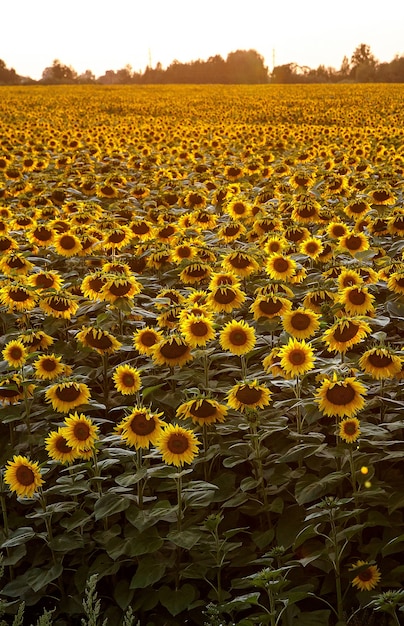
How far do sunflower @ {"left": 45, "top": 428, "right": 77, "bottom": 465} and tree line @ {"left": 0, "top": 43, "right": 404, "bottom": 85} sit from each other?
72843 millimetres

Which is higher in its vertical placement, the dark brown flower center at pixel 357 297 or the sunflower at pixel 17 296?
the dark brown flower center at pixel 357 297

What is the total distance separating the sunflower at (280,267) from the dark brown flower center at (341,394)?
1812 mm

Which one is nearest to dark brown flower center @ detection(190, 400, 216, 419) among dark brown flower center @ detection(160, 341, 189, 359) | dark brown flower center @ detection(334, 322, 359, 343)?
dark brown flower center @ detection(160, 341, 189, 359)

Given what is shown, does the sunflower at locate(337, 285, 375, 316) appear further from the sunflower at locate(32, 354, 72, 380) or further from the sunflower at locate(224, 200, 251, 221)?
the sunflower at locate(224, 200, 251, 221)

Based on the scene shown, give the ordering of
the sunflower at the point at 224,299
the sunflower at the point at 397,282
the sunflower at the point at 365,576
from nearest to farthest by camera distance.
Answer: the sunflower at the point at 365,576
the sunflower at the point at 224,299
the sunflower at the point at 397,282

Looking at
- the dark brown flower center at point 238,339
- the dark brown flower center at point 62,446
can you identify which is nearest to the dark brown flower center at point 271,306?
the dark brown flower center at point 238,339

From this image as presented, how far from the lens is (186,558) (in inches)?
142

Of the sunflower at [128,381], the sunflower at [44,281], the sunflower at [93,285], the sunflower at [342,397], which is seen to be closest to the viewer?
the sunflower at [342,397]

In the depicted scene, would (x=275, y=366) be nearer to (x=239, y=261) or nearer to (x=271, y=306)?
(x=271, y=306)

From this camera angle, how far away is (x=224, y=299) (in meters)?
4.58

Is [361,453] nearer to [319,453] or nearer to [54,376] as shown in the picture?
[319,453]

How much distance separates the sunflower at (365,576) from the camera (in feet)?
10.6

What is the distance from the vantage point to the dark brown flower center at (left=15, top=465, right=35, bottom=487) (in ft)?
11.7

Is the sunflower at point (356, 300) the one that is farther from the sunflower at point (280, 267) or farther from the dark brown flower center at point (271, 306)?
the sunflower at point (280, 267)
